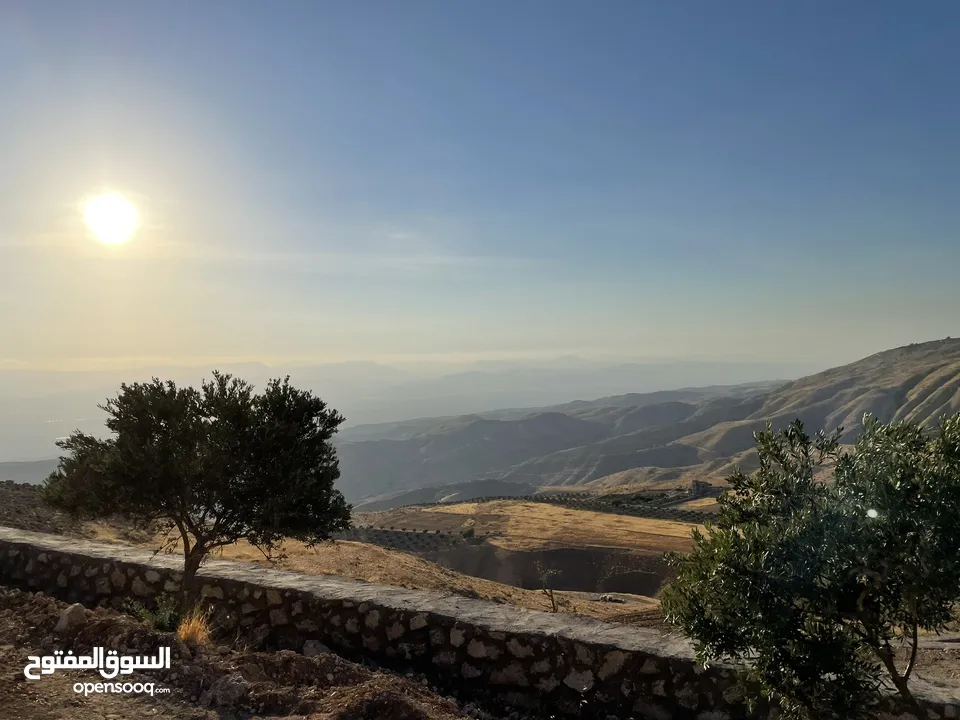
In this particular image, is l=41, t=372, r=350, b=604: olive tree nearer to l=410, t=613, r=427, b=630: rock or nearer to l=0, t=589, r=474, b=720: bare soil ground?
l=0, t=589, r=474, b=720: bare soil ground

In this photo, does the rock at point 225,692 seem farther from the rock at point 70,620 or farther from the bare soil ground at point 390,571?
the bare soil ground at point 390,571

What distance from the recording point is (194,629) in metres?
6.39

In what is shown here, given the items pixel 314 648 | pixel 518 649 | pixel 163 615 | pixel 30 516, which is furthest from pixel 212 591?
pixel 30 516

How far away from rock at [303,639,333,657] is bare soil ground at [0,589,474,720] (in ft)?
1.28

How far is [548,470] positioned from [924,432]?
606 ft

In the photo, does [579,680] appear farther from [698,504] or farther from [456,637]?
[698,504]

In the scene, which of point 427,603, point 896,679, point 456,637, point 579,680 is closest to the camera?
point 896,679

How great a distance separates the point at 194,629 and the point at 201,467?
2111mm

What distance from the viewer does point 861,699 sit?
3.49m

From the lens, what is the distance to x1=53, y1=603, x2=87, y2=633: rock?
6457mm

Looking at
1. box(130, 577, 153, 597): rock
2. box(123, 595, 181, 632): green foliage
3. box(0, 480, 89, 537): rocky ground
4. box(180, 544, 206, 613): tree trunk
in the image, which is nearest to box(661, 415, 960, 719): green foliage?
box(123, 595, 181, 632): green foliage

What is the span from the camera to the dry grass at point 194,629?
622cm

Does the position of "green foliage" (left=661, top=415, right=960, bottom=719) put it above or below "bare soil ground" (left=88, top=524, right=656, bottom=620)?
above

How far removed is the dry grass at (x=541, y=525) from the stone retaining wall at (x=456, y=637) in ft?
97.8
